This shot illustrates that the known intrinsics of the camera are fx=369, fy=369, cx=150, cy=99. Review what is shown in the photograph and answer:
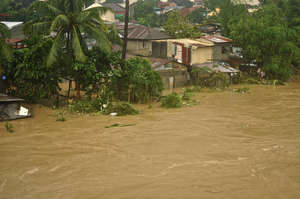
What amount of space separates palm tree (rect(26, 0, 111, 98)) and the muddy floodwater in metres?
2.74

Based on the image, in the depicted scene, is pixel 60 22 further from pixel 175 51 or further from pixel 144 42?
pixel 144 42

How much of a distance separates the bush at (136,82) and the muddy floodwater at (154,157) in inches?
90.2

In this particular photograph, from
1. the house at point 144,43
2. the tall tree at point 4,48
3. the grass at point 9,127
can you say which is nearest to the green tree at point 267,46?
the house at point 144,43

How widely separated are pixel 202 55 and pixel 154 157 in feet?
59.9

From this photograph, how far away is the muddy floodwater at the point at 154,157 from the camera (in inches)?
277

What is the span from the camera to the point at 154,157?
9.16 m

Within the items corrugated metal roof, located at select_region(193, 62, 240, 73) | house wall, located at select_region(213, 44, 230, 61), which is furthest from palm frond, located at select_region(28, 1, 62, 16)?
house wall, located at select_region(213, 44, 230, 61)

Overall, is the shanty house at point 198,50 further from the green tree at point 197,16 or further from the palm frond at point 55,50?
the green tree at point 197,16

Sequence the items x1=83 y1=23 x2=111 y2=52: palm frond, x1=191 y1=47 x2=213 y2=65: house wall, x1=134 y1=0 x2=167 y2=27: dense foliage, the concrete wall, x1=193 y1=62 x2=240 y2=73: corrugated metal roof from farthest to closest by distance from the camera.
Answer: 1. x1=134 y1=0 x2=167 y2=27: dense foliage
2. x1=191 y1=47 x2=213 y2=65: house wall
3. x1=193 y1=62 x2=240 y2=73: corrugated metal roof
4. the concrete wall
5. x1=83 y1=23 x2=111 y2=52: palm frond

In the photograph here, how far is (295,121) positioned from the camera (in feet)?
46.2

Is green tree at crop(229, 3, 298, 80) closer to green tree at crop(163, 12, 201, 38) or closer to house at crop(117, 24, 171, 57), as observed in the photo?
green tree at crop(163, 12, 201, 38)

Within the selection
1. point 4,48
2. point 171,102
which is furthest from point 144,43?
point 4,48

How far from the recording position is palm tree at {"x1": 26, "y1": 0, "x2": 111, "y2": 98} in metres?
14.9

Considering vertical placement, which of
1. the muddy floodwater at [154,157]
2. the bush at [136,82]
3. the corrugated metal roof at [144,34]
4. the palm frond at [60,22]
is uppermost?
the corrugated metal roof at [144,34]
